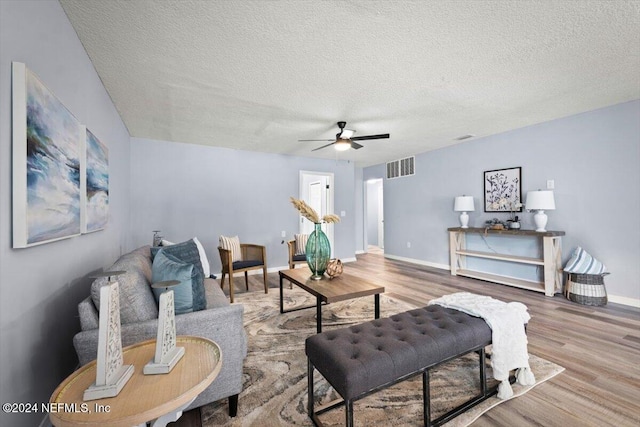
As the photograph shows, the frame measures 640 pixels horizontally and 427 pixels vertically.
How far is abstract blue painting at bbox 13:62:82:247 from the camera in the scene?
105 centimetres

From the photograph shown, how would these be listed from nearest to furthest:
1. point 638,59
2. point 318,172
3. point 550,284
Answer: point 638,59
point 550,284
point 318,172

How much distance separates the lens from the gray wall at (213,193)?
4.25m

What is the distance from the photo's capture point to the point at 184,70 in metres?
2.27

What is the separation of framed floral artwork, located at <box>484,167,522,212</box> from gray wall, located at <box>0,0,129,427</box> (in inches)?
206

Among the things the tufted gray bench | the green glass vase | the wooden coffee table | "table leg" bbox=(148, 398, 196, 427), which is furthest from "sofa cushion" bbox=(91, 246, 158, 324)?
the green glass vase

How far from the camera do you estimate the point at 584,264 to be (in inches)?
126

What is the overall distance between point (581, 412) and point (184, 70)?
12.1ft

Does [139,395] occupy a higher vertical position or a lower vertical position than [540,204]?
lower

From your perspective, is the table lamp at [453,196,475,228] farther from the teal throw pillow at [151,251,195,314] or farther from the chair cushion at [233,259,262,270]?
the teal throw pillow at [151,251,195,314]

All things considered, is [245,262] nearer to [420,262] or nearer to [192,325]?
[192,325]

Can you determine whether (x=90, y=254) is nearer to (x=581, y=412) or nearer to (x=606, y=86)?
(x=581, y=412)

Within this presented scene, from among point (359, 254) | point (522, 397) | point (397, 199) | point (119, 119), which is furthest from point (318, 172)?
point (522, 397)

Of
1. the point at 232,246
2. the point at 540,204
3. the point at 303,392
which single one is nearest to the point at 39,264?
the point at 303,392

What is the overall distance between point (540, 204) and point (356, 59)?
3.25 m
